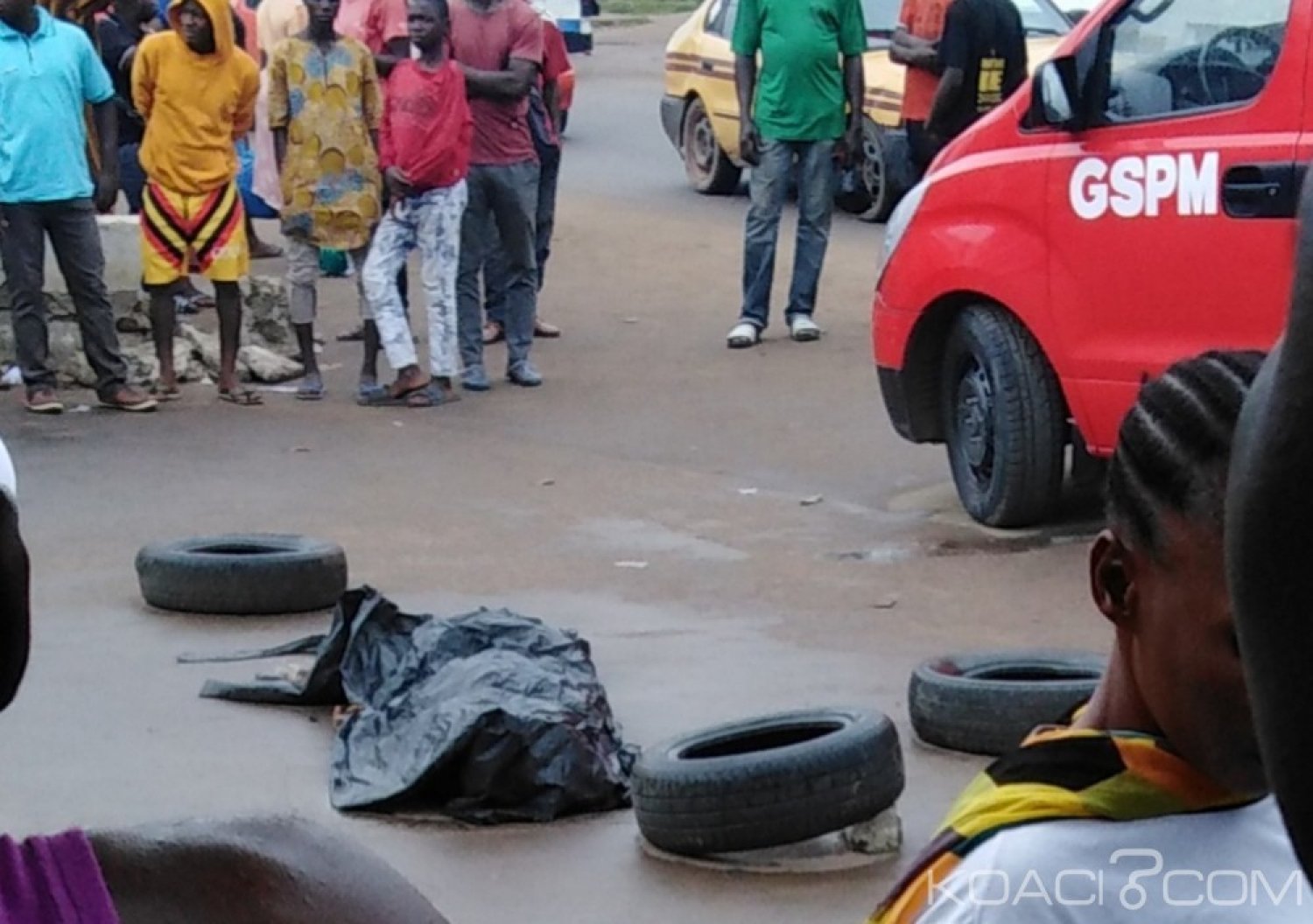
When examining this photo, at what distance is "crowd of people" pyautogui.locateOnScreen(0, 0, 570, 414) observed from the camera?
33.6 feet

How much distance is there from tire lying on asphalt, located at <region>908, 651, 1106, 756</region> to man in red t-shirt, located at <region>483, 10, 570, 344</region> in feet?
19.4

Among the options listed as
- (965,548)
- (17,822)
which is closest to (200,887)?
(17,822)

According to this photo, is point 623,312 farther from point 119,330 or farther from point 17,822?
point 17,822

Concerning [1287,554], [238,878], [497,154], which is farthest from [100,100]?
[1287,554]

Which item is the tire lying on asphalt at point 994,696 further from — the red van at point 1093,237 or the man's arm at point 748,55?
the man's arm at point 748,55

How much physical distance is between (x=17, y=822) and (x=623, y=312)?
884 centimetres

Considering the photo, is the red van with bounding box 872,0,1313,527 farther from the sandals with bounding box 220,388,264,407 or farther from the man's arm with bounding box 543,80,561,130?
the man's arm with bounding box 543,80,561,130

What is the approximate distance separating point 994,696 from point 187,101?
6189 mm

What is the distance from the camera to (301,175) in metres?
10.7

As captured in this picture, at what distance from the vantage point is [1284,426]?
0.81 m

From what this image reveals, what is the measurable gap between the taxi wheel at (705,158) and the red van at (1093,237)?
9897 millimetres

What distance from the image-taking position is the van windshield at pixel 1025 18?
16.3 meters

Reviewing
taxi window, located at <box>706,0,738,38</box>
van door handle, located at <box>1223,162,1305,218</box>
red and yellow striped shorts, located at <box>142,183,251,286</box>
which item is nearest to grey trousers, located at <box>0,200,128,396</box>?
red and yellow striped shorts, located at <box>142,183,251,286</box>

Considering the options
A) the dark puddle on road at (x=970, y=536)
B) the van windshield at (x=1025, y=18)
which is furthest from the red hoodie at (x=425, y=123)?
the van windshield at (x=1025, y=18)
